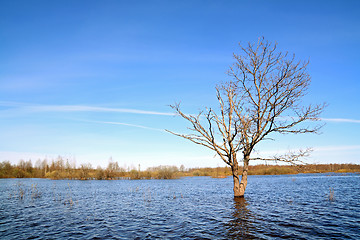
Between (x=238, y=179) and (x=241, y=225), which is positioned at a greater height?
(x=238, y=179)

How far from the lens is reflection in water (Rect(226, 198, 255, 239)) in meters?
9.75

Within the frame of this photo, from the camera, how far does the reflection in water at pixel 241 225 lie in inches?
384

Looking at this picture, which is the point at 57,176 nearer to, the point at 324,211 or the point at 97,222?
the point at 97,222

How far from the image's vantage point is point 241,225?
11445 millimetres

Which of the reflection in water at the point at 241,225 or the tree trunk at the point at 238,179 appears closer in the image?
the reflection in water at the point at 241,225

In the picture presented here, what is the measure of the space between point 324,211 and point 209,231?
A: 378 inches

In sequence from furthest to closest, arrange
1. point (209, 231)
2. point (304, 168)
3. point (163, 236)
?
1. point (304, 168)
2. point (209, 231)
3. point (163, 236)

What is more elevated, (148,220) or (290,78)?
(290,78)

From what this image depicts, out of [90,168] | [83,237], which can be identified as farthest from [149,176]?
[83,237]

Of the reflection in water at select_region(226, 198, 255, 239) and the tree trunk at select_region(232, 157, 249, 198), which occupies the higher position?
the tree trunk at select_region(232, 157, 249, 198)

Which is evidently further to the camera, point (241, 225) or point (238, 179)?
point (238, 179)

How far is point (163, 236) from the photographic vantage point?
9.89m

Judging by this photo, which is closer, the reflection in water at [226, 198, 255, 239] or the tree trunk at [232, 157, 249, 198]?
the reflection in water at [226, 198, 255, 239]

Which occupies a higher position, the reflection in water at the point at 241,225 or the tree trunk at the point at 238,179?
→ the tree trunk at the point at 238,179
